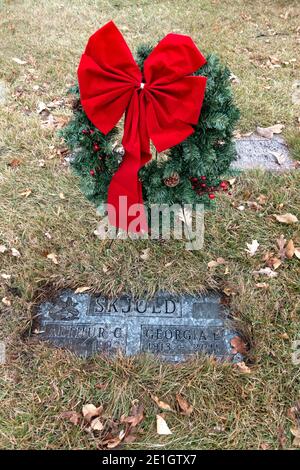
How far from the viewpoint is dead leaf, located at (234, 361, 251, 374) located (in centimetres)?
219

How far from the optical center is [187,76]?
1797 mm

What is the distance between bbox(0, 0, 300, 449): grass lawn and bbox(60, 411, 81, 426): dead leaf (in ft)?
0.07

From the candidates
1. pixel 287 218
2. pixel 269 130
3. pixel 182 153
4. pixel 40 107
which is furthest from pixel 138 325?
pixel 40 107

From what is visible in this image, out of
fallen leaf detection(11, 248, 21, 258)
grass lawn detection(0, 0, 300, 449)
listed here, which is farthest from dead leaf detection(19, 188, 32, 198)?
fallen leaf detection(11, 248, 21, 258)

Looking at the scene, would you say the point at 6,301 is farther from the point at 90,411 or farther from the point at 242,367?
the point at 242,367

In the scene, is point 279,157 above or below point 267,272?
above

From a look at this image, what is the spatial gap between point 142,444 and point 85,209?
1627 mm

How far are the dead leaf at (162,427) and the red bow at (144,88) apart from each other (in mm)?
1314

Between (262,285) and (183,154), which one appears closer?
(183,154)

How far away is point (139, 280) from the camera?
2.58 meters

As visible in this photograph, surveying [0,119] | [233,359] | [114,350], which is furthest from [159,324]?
[0,119]

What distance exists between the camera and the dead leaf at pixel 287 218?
286 cm

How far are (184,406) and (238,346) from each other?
0.46 meters

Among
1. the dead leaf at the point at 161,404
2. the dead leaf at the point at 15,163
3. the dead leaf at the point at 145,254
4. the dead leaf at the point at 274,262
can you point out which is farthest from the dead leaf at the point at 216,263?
the dead leaf at the point at 15,163
